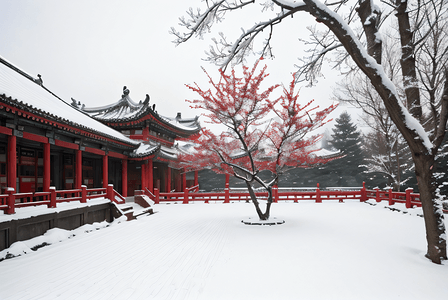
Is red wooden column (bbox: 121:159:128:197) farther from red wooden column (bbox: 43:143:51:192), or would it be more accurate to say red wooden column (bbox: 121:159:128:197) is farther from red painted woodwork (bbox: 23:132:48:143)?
red painted woodwork (bbox: 23:132:48:143)

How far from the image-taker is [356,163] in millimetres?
33562

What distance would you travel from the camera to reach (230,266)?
16.1ft

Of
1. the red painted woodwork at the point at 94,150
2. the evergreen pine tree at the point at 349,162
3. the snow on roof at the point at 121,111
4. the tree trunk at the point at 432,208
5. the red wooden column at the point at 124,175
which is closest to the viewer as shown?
the tree trunk at the point at 432,208

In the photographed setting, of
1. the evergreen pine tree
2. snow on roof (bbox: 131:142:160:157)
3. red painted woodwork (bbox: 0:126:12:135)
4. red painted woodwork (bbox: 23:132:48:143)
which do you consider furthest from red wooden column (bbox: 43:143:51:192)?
the evergreen pine tree

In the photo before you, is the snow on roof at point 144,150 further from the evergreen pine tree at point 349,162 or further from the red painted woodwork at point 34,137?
the evergreen pine tree at point 349,162

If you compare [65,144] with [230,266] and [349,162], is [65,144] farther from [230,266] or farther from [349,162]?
[349,162]

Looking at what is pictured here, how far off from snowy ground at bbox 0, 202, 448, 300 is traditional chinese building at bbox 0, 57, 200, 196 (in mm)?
3743

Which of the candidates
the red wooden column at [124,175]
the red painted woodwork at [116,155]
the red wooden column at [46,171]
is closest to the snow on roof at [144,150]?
the red painted woodwork at [116,155]

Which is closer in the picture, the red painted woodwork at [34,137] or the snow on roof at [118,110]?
the red painted woodwork at [34,137]

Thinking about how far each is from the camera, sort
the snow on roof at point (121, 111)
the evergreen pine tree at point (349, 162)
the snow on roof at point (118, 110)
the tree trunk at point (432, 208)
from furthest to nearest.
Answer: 1. the evergreen pine tree at point (349, 162)
2. the snow on roof at point (118, 110)
3. the snow on roof at point (121, 111)
4. the tree trunk at point (432, 208)

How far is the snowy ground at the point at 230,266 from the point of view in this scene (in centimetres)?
391

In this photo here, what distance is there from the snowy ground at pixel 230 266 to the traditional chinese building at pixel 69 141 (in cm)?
374

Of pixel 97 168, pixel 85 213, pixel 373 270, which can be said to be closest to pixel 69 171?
pixel 97 168

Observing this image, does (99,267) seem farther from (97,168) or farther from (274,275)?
(97,168)
